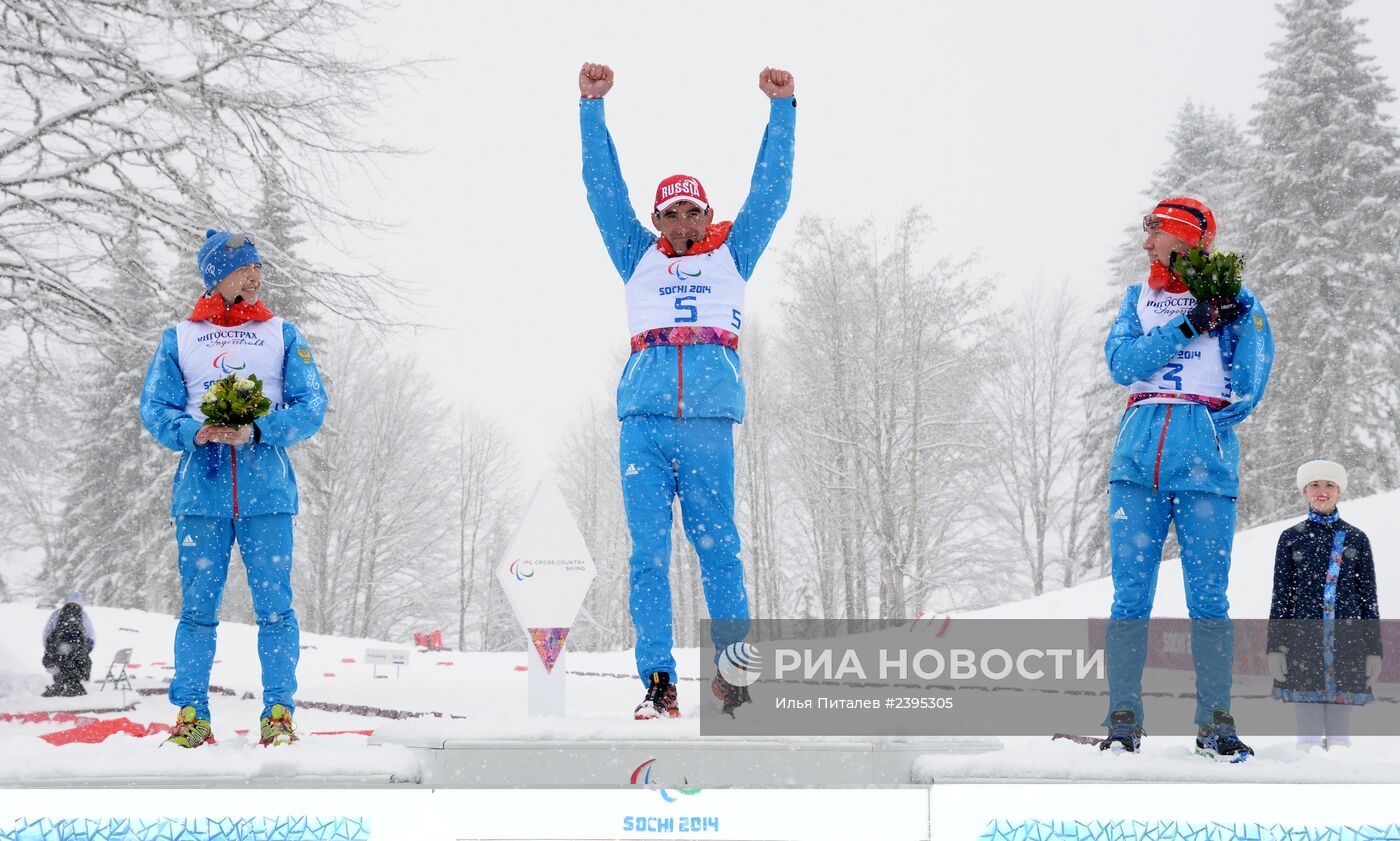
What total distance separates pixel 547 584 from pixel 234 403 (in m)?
2.31

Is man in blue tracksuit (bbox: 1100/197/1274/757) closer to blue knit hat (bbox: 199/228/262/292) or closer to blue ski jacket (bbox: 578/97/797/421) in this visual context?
blue ski jacket (bbox: 578/97/797/421)

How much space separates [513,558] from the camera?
5570 millimetres

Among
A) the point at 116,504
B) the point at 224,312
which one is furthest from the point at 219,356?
the point at 116,504

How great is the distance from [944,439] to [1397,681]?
16187 millimetres

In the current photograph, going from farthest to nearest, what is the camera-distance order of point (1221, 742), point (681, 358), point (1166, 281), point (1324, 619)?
1. point (1324, 619)
2. point (681, 358)
3. point (1166, 281)
4. point (1221, 742)

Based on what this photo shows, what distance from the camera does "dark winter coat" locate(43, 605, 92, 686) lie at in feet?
29.1

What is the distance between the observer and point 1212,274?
322 cm

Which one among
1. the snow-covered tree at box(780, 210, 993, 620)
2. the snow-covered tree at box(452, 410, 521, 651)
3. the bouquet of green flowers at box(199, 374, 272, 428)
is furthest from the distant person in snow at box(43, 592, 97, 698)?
the snow-covered tree at box(452, 410, 521, 651)

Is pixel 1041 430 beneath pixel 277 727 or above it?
A: above

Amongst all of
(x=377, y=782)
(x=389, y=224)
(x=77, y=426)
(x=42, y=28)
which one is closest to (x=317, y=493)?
(x=77, y=426)

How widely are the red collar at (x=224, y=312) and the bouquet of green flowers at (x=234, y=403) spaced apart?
1.22 feet

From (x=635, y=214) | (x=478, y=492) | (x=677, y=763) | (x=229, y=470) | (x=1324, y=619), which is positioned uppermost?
(x=478, y=492)

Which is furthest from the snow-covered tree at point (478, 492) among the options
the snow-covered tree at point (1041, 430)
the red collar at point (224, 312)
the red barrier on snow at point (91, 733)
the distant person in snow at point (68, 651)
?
the red collar at point (224, 312)

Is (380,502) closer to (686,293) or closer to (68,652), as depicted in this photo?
(68,652)
